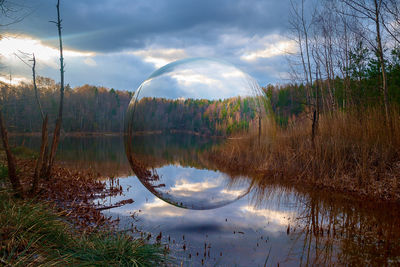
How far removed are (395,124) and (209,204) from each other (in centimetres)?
736

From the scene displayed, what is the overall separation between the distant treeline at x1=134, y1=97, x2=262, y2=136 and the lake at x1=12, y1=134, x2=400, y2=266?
185mm

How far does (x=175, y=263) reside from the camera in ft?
12.1

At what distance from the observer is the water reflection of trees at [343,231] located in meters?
3.94

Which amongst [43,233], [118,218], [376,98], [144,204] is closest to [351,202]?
[144,204]

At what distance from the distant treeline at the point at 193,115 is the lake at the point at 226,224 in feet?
0.61

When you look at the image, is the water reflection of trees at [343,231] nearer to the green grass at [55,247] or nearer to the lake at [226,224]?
the lake at [226,224]

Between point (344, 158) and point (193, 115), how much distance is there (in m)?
6.39

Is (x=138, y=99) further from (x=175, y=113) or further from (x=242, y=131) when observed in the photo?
(x=242, y=131)

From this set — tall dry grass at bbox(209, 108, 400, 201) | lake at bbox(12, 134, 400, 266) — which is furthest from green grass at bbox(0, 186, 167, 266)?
tall dry grass at bbox(209, 108, 400, 201)

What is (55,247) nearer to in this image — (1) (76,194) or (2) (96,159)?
(1) (76,194)

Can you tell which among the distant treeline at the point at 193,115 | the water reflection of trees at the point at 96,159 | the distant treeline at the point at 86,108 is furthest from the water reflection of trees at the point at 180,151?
the distant treeline at the point at 86,108

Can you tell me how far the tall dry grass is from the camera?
7.87m

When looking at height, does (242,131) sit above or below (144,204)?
above

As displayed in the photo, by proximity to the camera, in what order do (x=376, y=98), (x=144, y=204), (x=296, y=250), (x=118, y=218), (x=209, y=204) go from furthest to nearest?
(x=376, y=98) < (x=144, y=204) < (x=118, y=218) < (x=209, y=204) < (x=296, y=250)
